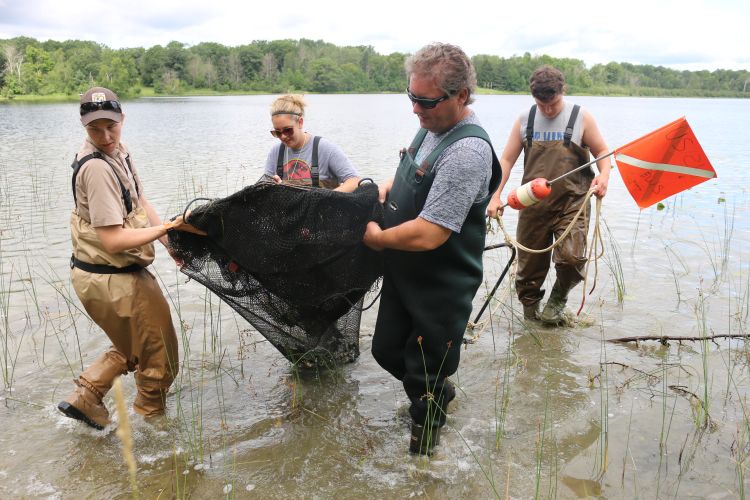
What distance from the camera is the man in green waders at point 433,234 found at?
112 inches

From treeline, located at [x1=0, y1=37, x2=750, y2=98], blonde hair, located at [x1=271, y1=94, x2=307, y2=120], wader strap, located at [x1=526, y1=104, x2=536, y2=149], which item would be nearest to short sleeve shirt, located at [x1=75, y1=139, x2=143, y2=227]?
blonde hair, located at [x1=271, y1=94, x2=307, y2=120]

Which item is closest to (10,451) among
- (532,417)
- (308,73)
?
(532,417)

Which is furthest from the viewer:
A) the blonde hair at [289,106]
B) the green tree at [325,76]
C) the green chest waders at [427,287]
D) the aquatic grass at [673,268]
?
the green tree at [325,76]

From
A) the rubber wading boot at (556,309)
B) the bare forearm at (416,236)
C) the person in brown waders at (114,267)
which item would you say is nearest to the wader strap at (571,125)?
the rubber wading boot at (556,309)

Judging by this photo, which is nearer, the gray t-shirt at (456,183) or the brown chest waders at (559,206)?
the gray t-shirt at (456,183)

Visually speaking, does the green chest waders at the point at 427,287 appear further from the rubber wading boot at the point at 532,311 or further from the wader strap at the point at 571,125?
the rubber wading boot at the point at 532,311

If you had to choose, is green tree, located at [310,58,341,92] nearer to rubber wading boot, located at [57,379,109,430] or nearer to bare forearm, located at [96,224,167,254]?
rubber wading boot, located at [57,379,109,430]

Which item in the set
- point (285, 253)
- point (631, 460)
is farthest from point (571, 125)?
point (285, 253)

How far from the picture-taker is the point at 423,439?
3.58 metres

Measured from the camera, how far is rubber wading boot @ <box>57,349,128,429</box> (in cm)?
372

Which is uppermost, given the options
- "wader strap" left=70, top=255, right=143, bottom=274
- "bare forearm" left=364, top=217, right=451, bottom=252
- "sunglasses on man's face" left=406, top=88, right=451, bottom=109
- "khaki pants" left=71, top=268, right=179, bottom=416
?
"sunglasses on man's face" left=406, top=88, right=451, bottom=109

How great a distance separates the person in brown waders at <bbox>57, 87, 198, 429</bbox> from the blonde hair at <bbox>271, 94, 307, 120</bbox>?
115cm

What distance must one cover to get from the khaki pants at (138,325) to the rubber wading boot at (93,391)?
0.01m

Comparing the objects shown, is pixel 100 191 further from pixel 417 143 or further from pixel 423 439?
pixel 423 439
